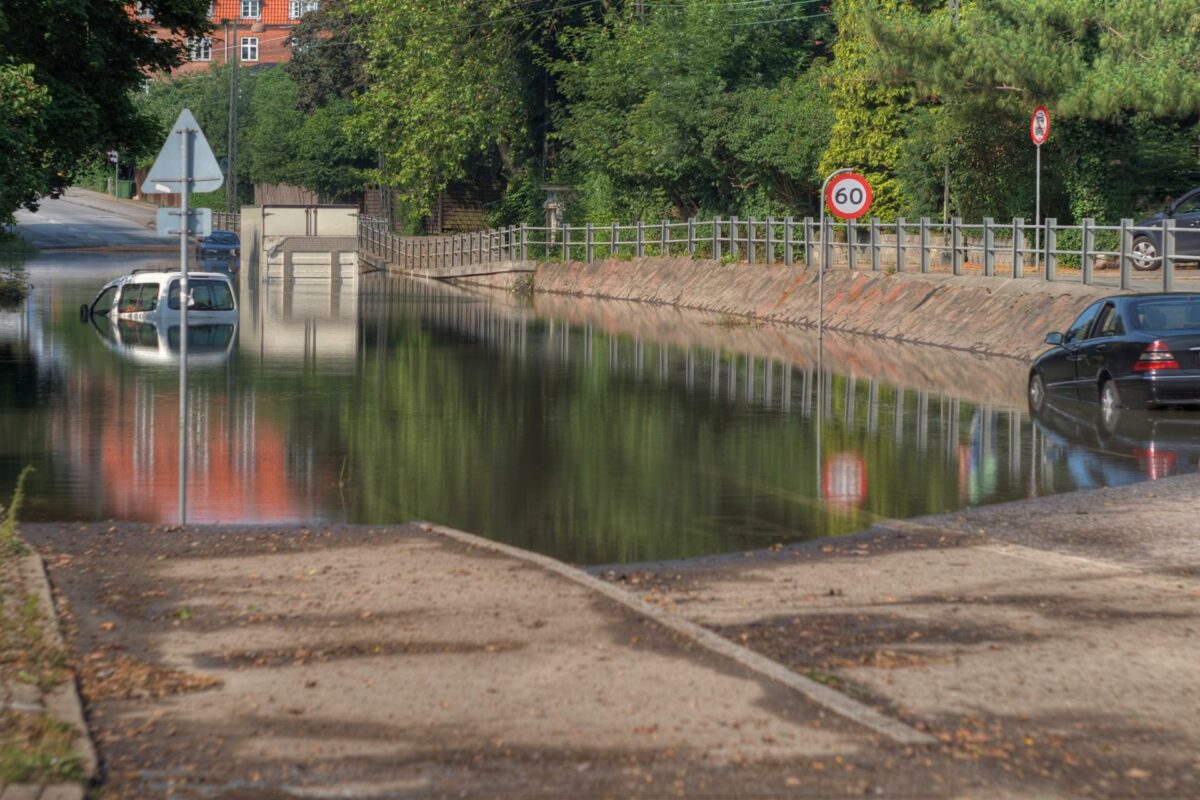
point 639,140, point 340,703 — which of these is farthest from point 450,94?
point 340,703

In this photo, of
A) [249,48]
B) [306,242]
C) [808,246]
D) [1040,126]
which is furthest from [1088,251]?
[249,48]

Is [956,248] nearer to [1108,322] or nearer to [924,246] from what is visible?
[924,246]

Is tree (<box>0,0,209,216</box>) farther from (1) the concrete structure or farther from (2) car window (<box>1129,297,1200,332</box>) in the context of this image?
(1) the concrete structure

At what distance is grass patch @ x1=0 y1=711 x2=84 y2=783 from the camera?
6.28 meters

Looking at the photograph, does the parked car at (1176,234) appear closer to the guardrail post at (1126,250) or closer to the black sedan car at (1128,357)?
the guardrail post at (1126,250)

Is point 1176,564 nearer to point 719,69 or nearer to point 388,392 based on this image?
point 388,392

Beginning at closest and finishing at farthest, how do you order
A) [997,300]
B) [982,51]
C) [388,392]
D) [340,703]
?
[340,703] < [388,392] < [997,300] < [982,51]

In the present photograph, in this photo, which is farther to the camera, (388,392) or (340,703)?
(388,392)

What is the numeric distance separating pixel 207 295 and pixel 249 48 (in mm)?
121033

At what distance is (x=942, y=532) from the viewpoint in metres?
12.1

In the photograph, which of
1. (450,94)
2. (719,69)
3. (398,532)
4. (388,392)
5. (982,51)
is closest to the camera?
(398,532)

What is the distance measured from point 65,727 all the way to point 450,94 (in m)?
64.2

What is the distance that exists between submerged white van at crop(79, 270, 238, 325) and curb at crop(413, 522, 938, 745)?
25.4 m

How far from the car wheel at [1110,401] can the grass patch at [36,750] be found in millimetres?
14976
